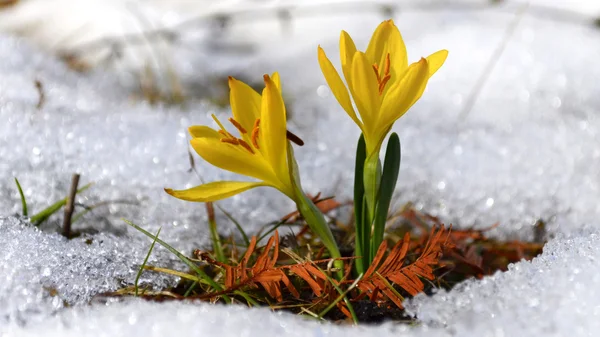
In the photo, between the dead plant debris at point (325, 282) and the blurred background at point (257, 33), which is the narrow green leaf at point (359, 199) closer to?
the dead plant debris at point (325, 282)

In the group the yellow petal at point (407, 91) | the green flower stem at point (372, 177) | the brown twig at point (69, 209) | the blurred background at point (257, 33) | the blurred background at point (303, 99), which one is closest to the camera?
the yellow petal at point (407, 91)

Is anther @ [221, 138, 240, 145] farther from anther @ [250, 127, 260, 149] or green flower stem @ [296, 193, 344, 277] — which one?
green flower stem @ [296, 193, 344, 277]

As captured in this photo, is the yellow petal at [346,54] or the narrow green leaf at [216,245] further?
the narrow green leaf at [216,245]

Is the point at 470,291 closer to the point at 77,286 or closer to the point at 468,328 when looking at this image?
the point at 468,328

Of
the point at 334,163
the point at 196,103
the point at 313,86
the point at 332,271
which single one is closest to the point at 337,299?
the point at 332,271

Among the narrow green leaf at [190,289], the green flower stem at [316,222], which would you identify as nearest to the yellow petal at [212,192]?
the green flower stem at [316,222]

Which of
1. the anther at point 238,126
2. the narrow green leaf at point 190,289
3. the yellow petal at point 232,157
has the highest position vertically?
the anther at point 238,126

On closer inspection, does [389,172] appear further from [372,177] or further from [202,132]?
[202,132]
